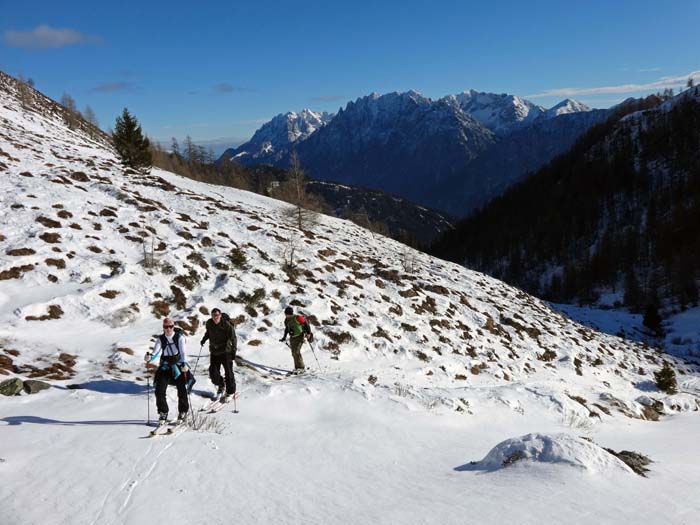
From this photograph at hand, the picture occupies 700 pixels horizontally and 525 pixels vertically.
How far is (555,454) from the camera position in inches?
266

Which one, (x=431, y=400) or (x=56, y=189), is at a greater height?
(x=56, y=189)

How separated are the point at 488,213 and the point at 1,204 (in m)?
179

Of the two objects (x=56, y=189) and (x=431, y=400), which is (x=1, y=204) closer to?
(x=56, y=189)

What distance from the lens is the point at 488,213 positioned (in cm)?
17675

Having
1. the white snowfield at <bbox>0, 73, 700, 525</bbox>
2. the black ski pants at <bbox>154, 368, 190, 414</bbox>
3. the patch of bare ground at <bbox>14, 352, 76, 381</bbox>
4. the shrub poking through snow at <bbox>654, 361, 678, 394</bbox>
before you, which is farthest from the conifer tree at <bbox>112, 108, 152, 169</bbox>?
the shrub poking through snow at <bbox>654, 361, 678, 394</bbox>

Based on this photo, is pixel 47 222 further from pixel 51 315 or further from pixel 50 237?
pixel 51 315

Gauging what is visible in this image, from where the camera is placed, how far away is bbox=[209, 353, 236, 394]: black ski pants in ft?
34.8

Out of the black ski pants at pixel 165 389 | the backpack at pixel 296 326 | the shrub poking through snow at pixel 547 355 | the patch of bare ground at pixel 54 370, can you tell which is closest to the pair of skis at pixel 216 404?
the black ski pants at pixel 165 389

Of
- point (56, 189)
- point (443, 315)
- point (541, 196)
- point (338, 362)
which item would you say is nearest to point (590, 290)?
point (541, 196)

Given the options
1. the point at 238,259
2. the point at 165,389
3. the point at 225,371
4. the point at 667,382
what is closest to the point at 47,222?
the point at 238,259

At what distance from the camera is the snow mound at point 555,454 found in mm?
6555

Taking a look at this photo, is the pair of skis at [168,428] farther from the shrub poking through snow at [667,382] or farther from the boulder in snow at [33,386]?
the shrub poking through snow at [667,382]

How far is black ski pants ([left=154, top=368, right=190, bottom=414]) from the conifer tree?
38179mm

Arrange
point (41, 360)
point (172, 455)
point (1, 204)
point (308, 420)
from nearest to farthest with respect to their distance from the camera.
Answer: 1. point (172, 455)
2. point (308, 420)
3. point (41, 360)
4. point (1, 204)
